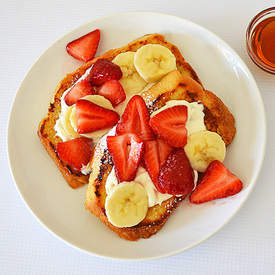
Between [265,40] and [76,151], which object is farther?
[265,40]

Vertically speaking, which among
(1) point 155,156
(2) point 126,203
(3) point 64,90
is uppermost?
(3) point 64,90

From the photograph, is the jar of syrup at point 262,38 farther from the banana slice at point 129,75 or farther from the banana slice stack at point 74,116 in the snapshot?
the banana slice stack at point 74,116

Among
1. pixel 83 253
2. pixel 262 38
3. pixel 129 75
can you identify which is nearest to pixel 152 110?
pixel 129 75

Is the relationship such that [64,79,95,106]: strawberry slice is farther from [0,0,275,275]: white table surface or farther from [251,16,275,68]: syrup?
[251,16,275,68]: syrup

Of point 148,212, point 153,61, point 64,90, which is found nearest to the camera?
point 148,212

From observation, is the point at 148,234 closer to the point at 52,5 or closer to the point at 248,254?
the point at 248,254

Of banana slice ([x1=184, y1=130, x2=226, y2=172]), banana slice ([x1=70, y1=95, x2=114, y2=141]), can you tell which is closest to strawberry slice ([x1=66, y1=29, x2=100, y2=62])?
banana slice ([x1=70, y1=95, x2=114, y2=141])

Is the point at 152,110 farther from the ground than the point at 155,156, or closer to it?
farther from the ground

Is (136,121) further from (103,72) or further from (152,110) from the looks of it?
(103,72)
